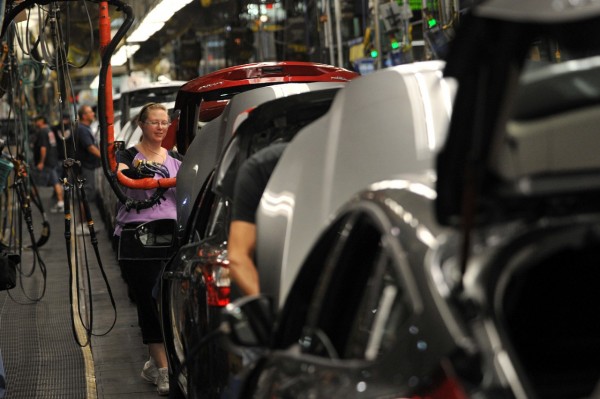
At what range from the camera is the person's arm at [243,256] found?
227 inches

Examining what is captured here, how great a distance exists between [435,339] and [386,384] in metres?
0.24

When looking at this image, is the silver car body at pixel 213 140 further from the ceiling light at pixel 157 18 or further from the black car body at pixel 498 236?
the ceiling light at pixel 157 18

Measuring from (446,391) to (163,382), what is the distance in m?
5.97

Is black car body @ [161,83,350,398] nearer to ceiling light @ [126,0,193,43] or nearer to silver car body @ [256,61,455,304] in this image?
silver car body @ [256,61,455,304]

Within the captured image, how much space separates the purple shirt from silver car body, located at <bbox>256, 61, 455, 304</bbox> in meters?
3.67

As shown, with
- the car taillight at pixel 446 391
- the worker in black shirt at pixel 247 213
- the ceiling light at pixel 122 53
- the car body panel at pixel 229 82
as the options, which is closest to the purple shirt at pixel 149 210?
the car body panel at pixel 229 82

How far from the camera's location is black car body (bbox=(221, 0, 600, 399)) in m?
2.90

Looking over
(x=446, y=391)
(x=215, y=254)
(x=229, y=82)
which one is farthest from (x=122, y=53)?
(x=446, y=391)

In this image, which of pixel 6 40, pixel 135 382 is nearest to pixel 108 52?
pixel 135 382

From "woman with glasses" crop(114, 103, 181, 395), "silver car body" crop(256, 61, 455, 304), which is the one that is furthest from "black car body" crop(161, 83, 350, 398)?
"woman with glasses" crop(114, 103, 181, 395)

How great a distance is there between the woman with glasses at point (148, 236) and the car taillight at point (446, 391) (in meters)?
5.64

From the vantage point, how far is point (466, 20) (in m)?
3.10

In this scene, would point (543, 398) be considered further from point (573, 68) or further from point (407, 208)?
point (573, 68)

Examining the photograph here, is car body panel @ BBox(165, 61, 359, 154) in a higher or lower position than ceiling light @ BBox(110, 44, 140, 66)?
higher
